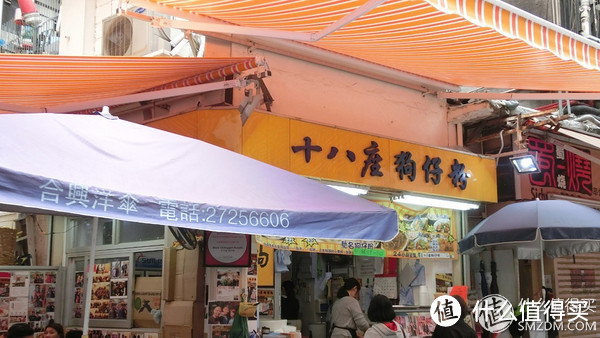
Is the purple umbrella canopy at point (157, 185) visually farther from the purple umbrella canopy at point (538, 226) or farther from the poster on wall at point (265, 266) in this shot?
the purple umbrella canopy at point (538, 226)

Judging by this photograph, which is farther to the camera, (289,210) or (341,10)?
(341,10)

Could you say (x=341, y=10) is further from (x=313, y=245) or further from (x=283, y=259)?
(x=283, y=259)

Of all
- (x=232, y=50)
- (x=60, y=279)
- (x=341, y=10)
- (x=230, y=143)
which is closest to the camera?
(x=341, y=10)

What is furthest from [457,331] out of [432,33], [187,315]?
[187,315]

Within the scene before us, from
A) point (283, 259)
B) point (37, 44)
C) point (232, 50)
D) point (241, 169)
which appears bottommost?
point (283, 259)

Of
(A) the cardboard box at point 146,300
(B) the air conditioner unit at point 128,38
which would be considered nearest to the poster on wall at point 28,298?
(A) the cardboard box at point 146,300

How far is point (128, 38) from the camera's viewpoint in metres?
9.34

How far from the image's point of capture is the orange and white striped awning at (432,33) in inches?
226

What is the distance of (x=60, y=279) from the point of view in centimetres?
Answer: 1029

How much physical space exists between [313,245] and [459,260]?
10.4 feet

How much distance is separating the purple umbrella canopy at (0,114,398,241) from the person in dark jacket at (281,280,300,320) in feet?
21.0

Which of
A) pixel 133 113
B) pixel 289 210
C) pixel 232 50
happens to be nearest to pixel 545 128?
pixel 232 50

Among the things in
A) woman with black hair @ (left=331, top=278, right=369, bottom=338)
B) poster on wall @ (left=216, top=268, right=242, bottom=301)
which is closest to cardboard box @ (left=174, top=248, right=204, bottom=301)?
poster on wall @ (left=216, top=268, right=242, bottom=301)

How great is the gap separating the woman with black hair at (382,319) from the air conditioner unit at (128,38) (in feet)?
15.9
